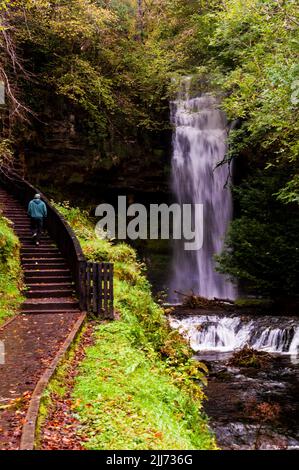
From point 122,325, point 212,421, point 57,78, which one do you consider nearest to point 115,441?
point 212,421

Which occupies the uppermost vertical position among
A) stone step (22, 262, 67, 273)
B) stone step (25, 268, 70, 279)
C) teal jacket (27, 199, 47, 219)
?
teal jacket (27, 199, 47, 219)

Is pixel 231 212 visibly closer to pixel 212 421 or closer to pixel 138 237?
pixel 138 237

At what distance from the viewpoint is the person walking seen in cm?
1722

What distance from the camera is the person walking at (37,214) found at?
17.2 metres

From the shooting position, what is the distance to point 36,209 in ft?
56.5

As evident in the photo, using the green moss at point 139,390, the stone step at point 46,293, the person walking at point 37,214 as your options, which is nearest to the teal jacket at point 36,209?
the person walking at point 37,214

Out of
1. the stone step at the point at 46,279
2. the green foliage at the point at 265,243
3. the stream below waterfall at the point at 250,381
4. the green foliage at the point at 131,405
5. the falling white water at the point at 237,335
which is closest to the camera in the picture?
the green foliage at the point at 131,405

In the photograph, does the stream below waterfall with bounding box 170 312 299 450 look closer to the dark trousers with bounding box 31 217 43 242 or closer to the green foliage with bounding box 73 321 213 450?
the green foliage with bounding box 73 321 213 450

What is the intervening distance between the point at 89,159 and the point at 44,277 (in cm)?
1189

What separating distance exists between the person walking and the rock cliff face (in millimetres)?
7574

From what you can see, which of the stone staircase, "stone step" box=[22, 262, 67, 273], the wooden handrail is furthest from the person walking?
"stone step" box=[22, 262, 67, 273]

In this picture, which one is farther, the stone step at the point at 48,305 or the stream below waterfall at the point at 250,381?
the stone step at the point at 48,305

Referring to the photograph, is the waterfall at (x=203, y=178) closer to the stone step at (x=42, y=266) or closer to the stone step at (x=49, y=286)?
the stone step at (x=42, y=266)

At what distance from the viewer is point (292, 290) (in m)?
20.8
